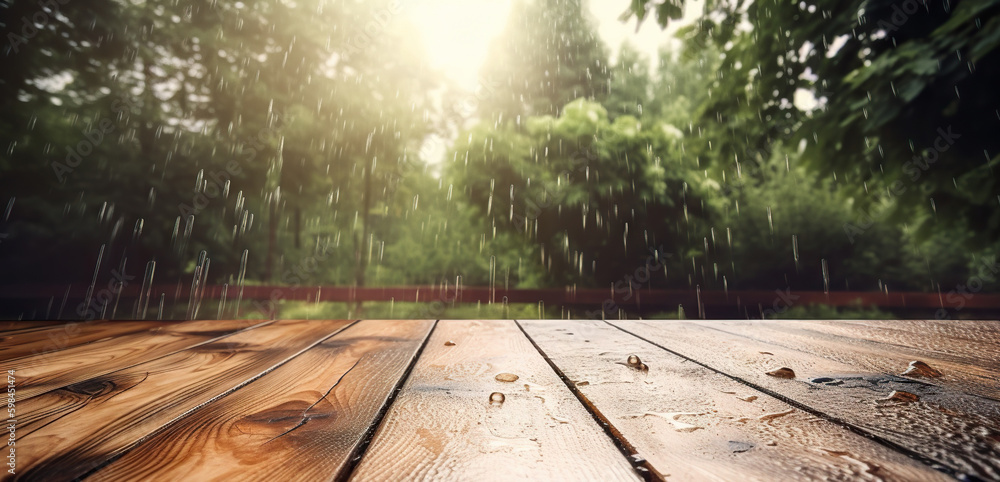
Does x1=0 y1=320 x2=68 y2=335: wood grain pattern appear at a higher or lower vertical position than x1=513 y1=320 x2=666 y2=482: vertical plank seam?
higher

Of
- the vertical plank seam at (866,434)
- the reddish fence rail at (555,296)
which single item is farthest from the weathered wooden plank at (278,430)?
the reddish fence rail at (555,296)

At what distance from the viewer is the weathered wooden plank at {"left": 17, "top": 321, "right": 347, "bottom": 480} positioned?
2.13 ft

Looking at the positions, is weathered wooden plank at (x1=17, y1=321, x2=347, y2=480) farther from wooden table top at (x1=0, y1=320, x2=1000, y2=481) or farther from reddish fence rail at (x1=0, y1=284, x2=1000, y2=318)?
reddish fence rail at (x1=0, y1=284, x2=1000, y2=318)

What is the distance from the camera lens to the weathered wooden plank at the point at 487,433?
0.58 m

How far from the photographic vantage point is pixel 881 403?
844 mm

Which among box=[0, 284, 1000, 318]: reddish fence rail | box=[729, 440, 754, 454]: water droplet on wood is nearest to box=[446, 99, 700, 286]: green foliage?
box=[0, 284, 1000, 318]: reddish fence rail

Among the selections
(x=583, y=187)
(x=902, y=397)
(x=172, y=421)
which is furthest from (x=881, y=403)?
(x=583, y=187)

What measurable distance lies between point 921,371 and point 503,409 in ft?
3.30

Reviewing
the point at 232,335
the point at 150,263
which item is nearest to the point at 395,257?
the point at 150,263

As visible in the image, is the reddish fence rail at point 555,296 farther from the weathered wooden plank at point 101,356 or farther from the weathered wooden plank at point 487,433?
the weathered wooden plank at point 487,433

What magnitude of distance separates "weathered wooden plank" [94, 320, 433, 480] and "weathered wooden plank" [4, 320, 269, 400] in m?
0.45

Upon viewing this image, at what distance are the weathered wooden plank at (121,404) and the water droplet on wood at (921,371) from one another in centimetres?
155

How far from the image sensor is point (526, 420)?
77 cm

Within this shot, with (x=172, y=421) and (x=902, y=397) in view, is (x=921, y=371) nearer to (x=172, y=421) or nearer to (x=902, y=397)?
(x=902, y=397)
